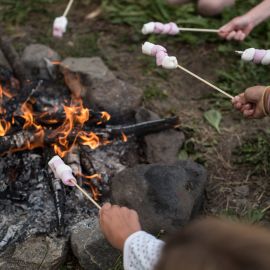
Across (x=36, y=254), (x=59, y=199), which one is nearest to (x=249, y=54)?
(x=59, y=199)

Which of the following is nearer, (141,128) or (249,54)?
(249,54)

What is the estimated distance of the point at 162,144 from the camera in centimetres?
407

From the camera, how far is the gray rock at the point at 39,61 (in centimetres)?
460

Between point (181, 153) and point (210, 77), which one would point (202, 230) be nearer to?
point (181, 153)

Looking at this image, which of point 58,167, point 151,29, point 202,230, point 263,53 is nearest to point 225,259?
point 202,230

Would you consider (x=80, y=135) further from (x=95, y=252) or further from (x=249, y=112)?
(x=249, y=112)

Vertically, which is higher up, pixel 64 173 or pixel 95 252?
pixel 64 173

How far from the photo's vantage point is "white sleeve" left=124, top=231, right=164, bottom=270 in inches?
98.7

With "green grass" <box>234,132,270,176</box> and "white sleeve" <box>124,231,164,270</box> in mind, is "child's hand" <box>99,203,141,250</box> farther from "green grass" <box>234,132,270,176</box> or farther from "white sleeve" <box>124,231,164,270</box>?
"green grass" <box>234,132,270,176</box>

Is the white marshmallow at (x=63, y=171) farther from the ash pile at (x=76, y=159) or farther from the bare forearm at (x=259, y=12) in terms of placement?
the bare forearm at (x=259, y=12)

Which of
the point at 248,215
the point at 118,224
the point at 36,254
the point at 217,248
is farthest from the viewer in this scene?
the point at 248,215

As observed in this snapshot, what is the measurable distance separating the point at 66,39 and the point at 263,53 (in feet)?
7.26

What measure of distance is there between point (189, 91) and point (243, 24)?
755 mm

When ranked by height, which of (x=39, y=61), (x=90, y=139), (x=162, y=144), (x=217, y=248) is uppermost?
(x=217, y=248)
